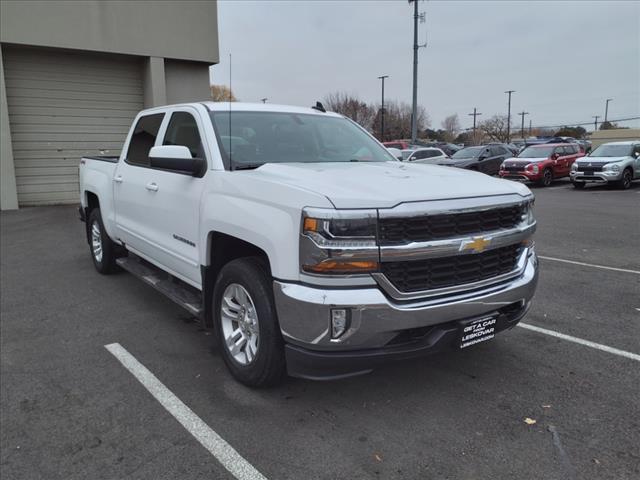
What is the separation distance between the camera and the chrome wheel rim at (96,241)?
667 cm

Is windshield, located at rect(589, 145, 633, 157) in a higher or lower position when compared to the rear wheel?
higher

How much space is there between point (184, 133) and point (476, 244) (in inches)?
108

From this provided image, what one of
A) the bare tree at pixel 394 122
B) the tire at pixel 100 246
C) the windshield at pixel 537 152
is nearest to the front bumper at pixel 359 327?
the tire at pixel 100 246

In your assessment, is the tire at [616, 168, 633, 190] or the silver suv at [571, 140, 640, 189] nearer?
the silver suv at [571, 140, 640, 189]

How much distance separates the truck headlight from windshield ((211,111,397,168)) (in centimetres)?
122

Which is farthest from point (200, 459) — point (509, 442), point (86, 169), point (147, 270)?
point (86, 169)

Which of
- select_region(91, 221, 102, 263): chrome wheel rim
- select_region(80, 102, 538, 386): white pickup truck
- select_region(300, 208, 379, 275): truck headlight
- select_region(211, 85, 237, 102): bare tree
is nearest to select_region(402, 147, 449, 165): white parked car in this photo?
select_region(211, 85, 237, 102): bare tree

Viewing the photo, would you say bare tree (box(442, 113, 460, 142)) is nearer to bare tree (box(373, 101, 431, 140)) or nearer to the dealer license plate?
bare tree (box(373, 101, 431, 140))

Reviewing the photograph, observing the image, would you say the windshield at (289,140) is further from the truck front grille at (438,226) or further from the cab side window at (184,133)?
the truck front grille at (438,226)

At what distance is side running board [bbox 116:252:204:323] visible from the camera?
4.04 metres

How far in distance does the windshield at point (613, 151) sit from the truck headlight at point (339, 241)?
19.9m

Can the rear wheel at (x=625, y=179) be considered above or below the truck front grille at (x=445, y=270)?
below

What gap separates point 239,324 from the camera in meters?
3.57

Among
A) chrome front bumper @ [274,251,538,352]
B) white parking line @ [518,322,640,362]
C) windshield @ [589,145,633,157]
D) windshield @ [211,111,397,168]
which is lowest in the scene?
white parking line @ [518,322,640,362]
